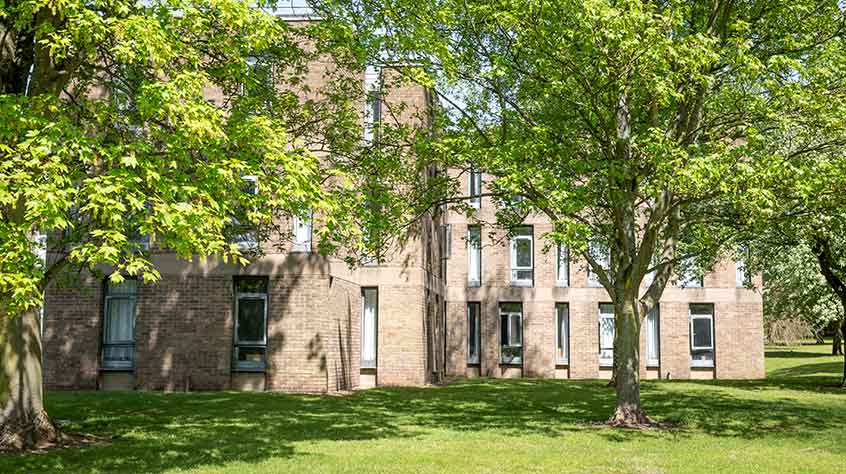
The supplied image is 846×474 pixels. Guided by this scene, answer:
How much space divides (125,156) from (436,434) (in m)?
7.63

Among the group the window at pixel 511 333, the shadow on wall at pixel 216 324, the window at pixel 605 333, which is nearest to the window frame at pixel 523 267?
the window at pixel 511 333

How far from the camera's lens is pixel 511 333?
121 feet

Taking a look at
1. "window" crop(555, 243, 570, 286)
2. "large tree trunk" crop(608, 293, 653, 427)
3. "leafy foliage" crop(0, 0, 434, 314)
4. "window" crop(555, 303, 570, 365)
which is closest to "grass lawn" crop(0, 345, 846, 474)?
"large tree trunk" crop(608, 293, 653, 427)

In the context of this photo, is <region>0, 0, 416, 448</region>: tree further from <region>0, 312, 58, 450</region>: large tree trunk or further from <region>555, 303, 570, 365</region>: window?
<region>555, 303, 570, 365</region>: window

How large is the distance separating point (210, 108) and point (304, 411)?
1012cm

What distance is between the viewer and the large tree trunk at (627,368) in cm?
1688

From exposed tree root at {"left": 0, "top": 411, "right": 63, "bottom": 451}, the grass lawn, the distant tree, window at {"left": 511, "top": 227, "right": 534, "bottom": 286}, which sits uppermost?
window at {"left": 511, "top": 227, "right": 534, "bottom": 286}

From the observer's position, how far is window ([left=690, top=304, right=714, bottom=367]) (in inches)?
1436

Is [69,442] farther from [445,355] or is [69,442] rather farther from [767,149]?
[445,355]

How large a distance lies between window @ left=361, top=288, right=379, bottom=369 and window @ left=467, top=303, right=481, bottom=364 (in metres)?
9.79

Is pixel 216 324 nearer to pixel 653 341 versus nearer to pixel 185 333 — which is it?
pixel 185 333

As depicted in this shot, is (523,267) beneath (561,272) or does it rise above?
above

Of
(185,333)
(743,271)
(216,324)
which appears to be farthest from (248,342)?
(743,271)

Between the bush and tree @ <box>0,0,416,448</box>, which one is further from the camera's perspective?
the bush
